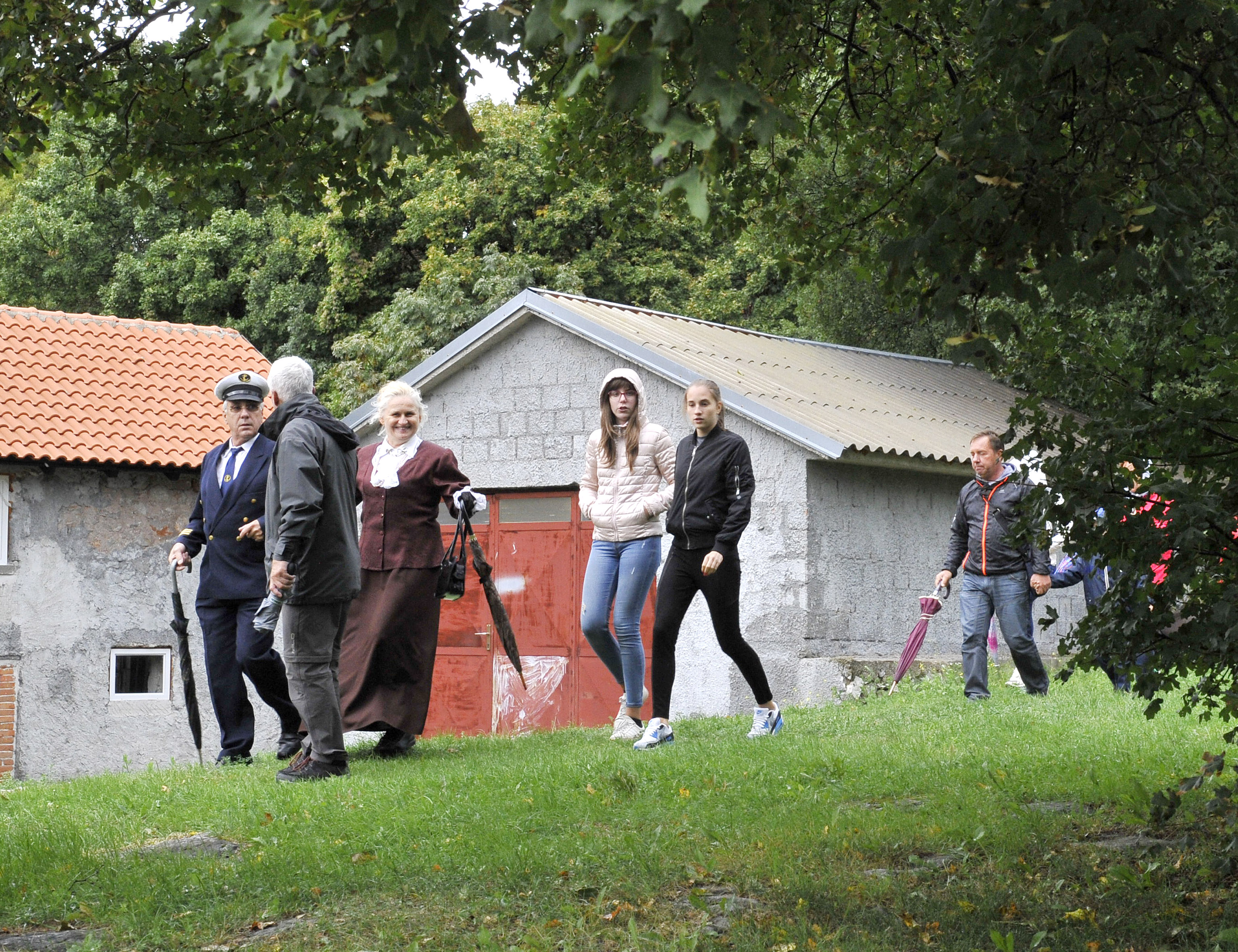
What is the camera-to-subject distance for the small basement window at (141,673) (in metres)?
16.7

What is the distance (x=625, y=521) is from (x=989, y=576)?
121 inches


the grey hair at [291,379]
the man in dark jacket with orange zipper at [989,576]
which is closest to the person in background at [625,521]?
the grey hair at [291,379]

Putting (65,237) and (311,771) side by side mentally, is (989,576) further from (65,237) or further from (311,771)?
(65,237)

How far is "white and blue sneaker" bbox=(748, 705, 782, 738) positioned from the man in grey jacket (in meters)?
2.28

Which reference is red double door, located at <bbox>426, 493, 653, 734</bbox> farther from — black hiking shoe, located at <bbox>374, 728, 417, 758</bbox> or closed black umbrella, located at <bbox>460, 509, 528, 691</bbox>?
black hiking shoe, located at <bbox>374, 728, 417, 758</bbox>

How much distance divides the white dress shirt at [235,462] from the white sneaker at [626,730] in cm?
260

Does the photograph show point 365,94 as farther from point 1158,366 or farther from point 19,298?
point 19,298

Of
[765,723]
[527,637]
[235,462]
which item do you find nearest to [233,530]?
[235,462]

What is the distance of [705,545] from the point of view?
297 inches

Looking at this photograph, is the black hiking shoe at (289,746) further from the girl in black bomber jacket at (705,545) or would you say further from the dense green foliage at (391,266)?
the dense green foliage at (391,266)

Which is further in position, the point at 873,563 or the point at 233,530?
the point at 873,563

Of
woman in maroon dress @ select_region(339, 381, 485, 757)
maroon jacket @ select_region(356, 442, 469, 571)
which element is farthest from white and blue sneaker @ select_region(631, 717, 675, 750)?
maroon jacket @ select_region(356, 442, 469, 571)

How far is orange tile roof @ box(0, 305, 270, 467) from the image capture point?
16.5 meters

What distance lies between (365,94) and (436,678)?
1139cm
